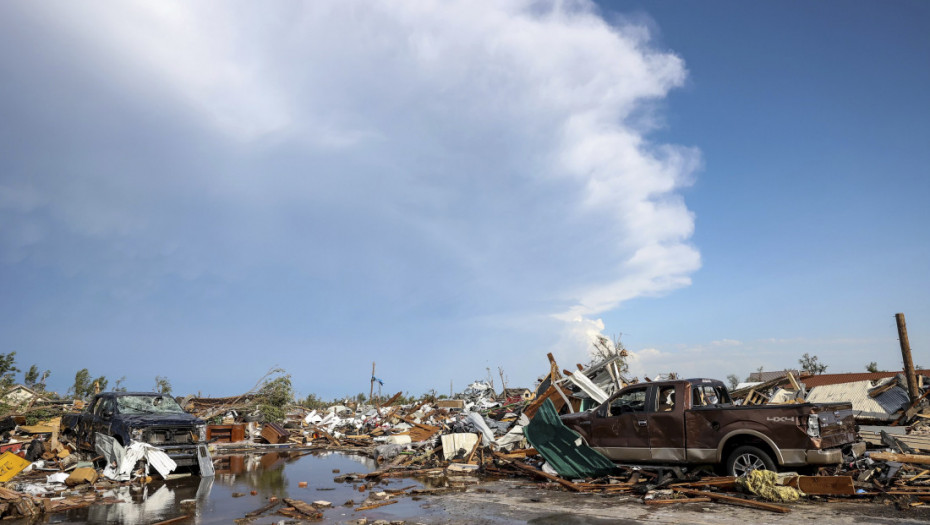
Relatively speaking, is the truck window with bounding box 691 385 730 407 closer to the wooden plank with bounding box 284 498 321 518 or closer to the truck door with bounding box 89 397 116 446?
the wooden plank with bounding box 284 498 321 518

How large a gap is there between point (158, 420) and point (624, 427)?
10.3 meters

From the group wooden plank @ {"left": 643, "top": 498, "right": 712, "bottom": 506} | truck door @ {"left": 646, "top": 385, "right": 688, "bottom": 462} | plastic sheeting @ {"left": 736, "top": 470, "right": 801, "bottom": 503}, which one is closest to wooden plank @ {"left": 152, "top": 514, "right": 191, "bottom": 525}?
wooden plank @ {"left": 643, "top": 498, "right": 712, "bottom": 506}

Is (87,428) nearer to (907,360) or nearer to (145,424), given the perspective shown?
(145,424)

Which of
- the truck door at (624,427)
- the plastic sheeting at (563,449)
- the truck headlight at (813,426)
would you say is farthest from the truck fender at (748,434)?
the plastic sheeting at (563,449)

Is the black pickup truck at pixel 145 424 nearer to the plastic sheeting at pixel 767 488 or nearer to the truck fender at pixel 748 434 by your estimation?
the truck fender at pixel 748 434

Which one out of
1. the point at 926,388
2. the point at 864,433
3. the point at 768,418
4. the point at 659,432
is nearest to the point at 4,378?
the point at 659,432

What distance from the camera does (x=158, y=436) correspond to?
40.7 feet

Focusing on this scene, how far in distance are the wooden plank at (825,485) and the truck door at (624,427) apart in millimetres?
2378

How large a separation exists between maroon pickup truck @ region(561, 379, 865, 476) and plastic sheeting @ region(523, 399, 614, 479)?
0.23 metres

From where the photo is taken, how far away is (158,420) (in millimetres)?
12367

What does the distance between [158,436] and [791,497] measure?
1271 cm

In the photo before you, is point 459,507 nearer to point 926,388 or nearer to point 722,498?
point 722,498

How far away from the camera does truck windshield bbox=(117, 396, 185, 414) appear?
13.3 metres

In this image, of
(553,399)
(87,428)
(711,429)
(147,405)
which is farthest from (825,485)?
(87,428)
